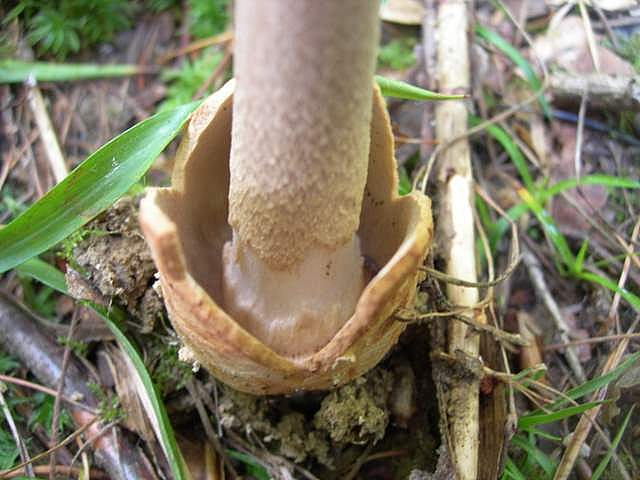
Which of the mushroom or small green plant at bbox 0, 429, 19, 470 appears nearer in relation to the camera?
the mushroom

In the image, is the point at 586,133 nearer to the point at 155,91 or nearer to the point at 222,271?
the point at 222,271

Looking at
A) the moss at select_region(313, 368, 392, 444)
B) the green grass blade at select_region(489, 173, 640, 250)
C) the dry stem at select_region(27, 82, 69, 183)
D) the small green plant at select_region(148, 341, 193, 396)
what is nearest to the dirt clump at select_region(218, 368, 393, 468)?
the moss at select_region(313, 368, 392, 444)

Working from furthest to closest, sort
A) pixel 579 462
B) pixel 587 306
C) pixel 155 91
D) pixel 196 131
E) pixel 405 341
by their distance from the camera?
pixel 155 91 → pixel 587 306 → pixel 405 341 → pixel 579 462 → pixel 196 131

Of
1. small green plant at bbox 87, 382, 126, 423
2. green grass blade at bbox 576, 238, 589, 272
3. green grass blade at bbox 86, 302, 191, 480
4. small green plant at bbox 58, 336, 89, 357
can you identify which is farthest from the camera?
green grass blade at bbox 576, 238, 589, 272

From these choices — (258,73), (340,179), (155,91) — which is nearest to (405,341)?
(340,179)

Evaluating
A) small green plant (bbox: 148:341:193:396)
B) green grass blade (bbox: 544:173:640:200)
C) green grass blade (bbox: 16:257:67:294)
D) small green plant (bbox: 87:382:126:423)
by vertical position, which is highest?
green grass blade (bbox: 544:173:640:200)

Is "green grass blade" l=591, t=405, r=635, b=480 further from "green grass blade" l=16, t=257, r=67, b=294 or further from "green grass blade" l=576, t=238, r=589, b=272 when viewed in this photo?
"green grass blade" l=16, t=257, r=67, b=294
